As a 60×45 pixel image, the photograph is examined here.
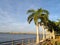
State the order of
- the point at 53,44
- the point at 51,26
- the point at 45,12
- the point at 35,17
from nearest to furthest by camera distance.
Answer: the point at 53,44
the point at 35,17
the point at 45,12
the point at 51,26

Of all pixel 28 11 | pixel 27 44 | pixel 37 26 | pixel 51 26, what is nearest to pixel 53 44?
pixel 27 44

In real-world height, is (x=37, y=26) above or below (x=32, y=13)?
below

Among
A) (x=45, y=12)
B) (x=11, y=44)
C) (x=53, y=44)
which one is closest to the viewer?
(x=11, y=44)

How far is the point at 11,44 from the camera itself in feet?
48.8

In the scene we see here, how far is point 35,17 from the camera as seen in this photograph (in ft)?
94.5

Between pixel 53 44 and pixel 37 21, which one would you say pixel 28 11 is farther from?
pixel 53 44

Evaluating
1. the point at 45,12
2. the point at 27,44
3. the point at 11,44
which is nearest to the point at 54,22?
the point at 45,12

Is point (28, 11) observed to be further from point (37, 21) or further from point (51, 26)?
point (51, 26)

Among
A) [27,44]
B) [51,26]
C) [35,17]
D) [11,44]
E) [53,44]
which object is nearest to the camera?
[11,44]

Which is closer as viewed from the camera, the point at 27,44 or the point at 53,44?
the point at 27,44

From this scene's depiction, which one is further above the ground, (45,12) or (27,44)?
(45,12)

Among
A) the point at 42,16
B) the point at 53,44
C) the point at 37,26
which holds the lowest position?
the point at 53,44

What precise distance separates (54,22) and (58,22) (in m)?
1.24

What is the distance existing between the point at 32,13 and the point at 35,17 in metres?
1.21
